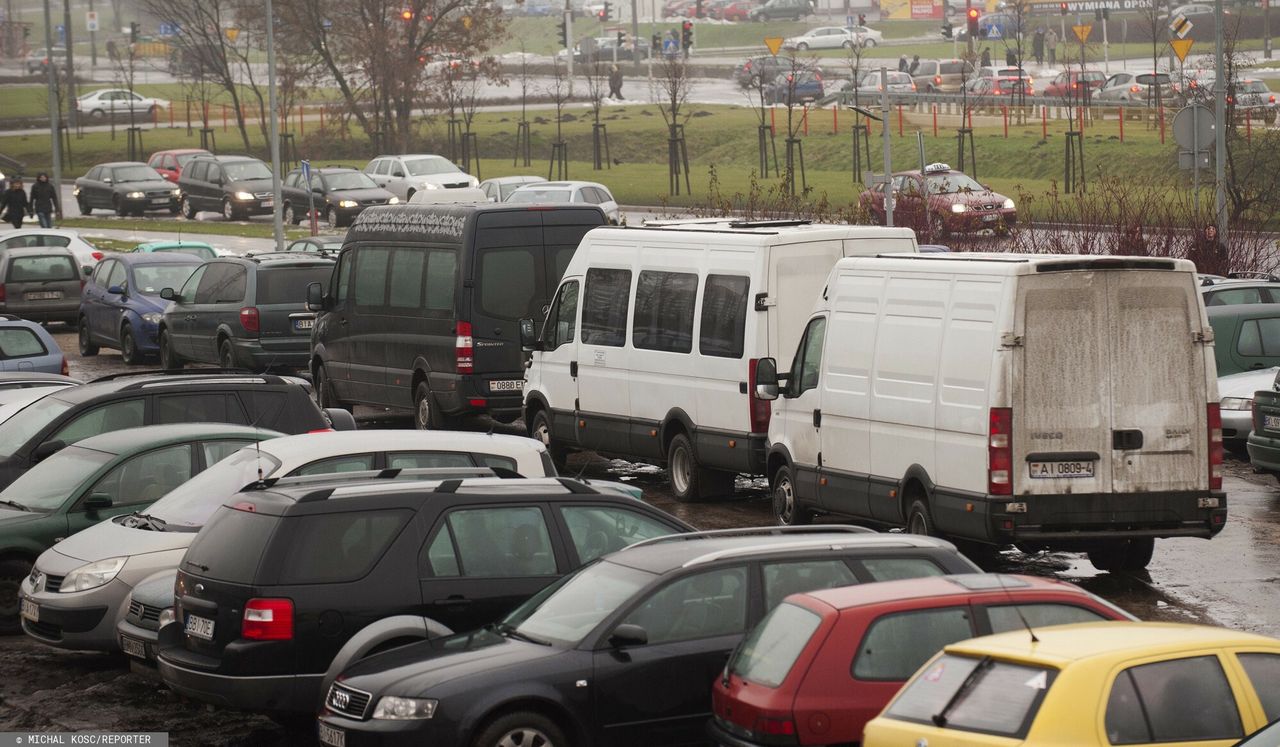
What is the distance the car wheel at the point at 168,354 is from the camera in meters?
27.9

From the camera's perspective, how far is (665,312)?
1795 cm

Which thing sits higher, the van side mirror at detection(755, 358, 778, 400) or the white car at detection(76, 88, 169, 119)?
the white car at detection(76, 88, 169, 119)

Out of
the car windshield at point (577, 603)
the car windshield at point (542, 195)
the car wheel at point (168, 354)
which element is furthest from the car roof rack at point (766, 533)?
the car windshield at point (542, 195)

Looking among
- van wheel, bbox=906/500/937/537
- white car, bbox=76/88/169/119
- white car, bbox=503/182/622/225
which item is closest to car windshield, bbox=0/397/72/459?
van wheel, bbox=906/500/937/537

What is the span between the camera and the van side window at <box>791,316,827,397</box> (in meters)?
15.6

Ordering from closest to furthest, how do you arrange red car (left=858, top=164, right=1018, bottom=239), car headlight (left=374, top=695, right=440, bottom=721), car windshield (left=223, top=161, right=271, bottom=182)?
1. car headlight (left=374, top=695, right=440, bottom=721)
2. red car (left=858, top=164, right=1018, bottom=239)
3. car windshield (left=223, top=161, right=271, bottom=182)

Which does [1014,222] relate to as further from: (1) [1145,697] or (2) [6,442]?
(1) [1145,697]

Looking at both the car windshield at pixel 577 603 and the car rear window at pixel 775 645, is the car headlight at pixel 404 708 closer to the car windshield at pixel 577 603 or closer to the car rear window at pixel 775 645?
the car windshield at pixel 577 603

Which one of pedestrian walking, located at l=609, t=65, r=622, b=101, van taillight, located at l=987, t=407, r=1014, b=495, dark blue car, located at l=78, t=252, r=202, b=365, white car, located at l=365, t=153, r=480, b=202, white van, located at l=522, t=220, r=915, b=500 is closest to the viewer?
van taillight, located at l=987, t=407, r=1014, b=495

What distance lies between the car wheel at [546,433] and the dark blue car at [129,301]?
10.7 metres

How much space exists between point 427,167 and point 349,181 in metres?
2.39

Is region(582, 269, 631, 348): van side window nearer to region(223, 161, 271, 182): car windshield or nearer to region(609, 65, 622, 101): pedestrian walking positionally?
region(223, 161, 271, 182): car windshield

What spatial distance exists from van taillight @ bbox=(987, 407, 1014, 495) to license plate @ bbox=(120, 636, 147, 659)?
228 inches

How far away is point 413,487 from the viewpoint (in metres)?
10.1
